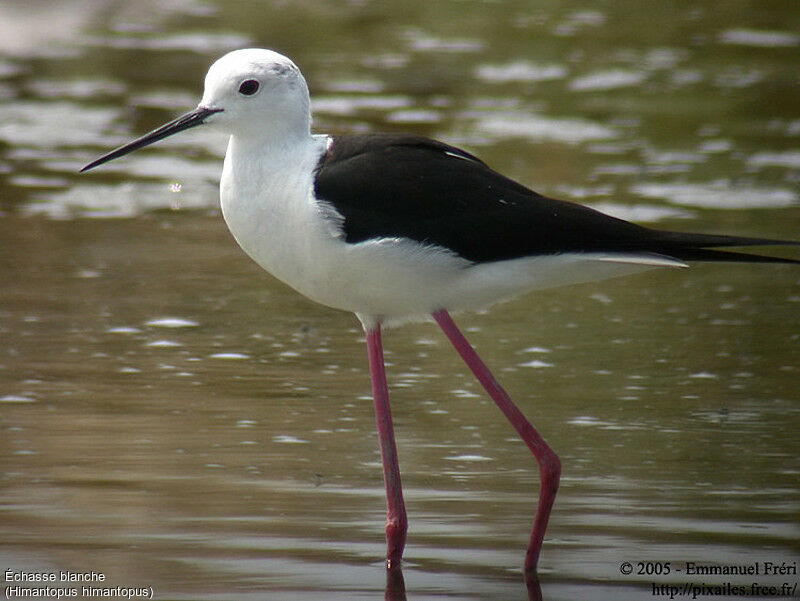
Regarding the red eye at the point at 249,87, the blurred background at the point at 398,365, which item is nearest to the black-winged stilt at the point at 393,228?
the red eye at the point at 249,87

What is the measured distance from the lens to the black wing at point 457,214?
4.73 metres

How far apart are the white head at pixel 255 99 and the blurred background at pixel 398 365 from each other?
1207mm

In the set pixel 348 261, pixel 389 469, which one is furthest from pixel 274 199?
pixel 389 469

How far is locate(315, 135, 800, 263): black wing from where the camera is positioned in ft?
15.5

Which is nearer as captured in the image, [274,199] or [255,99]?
[274,199]

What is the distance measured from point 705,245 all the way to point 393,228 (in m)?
0.96

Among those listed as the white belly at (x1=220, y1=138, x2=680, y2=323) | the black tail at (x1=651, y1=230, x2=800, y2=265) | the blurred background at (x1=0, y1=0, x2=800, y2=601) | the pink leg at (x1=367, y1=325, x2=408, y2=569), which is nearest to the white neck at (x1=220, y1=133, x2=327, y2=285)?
the white belly at (x1=220, y1=138, x2=680, y2=323)

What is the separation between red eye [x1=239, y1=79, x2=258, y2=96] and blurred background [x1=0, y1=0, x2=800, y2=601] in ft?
4.32

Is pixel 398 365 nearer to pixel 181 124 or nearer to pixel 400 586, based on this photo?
pixel 181 124

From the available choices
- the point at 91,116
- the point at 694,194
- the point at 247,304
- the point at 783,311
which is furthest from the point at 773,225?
the point at 91,116

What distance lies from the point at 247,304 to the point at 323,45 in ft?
21.1

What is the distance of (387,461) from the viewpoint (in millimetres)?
4934

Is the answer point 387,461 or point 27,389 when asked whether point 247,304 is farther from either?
point 387,461

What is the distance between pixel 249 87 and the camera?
4.89m
